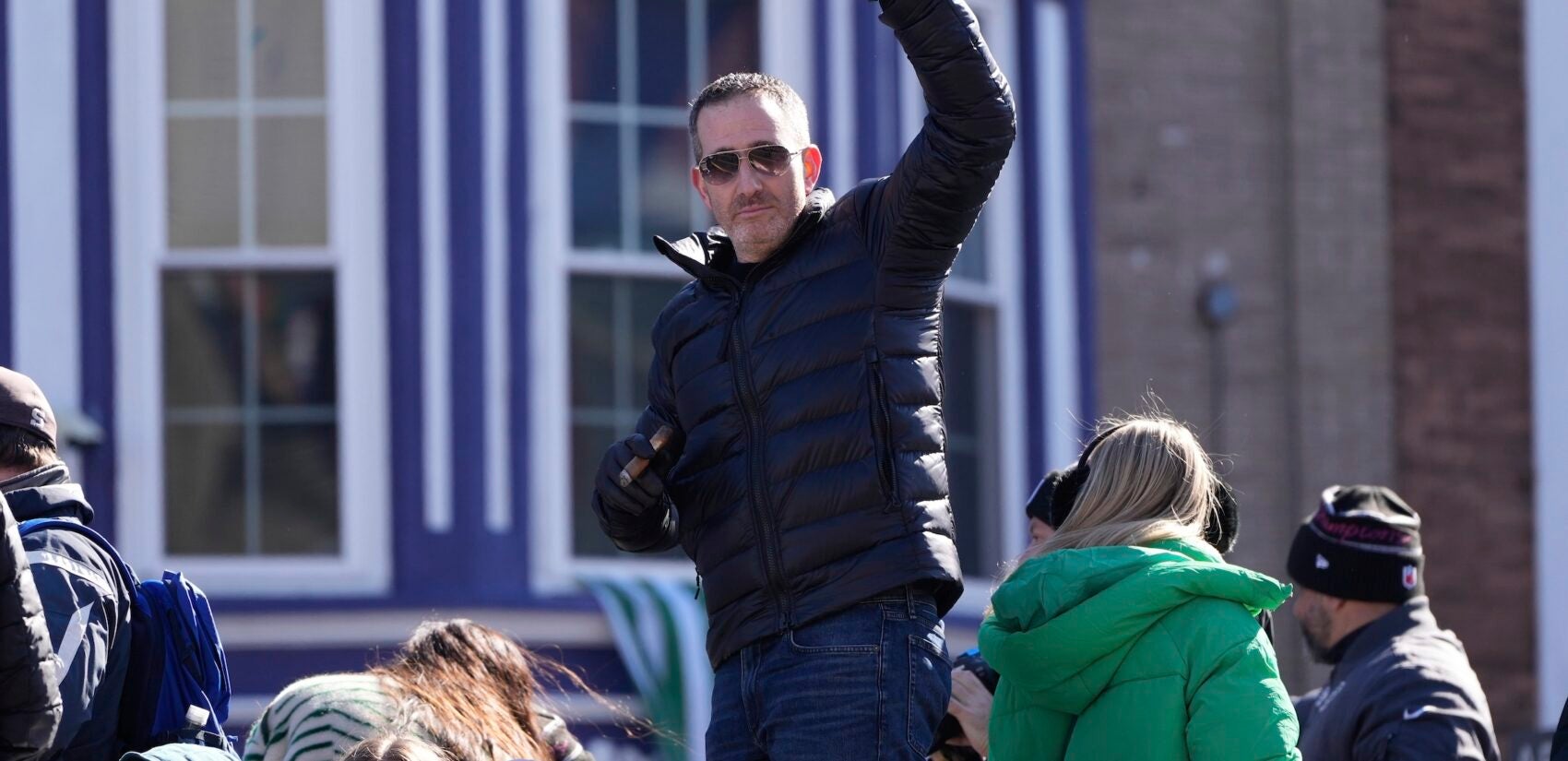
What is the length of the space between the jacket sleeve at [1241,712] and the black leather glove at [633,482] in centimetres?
104

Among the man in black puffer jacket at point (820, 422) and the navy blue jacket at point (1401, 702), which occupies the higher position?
the man in black puffer jacket at point (820, 422)

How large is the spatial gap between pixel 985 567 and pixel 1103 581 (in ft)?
17.6

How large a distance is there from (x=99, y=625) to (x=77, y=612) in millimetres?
64

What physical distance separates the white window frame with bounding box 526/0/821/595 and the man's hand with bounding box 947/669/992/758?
3.29m

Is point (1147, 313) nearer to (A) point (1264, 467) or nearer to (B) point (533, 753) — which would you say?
(A) point (1264, 467)

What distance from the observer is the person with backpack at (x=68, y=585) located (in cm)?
444

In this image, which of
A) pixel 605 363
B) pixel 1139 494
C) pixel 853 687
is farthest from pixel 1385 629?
pixel 605 363

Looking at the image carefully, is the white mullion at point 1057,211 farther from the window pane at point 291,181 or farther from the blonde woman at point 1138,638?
the blonde woman at point 1138,638

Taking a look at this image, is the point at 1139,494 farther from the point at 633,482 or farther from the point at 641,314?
the point at 641,314

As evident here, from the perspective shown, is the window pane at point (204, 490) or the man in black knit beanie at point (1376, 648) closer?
the man in black knit beanie at point (1376, 648)

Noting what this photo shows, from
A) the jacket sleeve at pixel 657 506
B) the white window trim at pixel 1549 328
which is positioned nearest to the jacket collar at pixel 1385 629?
the jacket sleeve at pixel 657 506

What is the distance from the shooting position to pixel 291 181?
341 inches

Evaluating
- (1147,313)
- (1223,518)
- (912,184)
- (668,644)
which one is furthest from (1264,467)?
(912,184)

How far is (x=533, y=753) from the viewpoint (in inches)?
209
